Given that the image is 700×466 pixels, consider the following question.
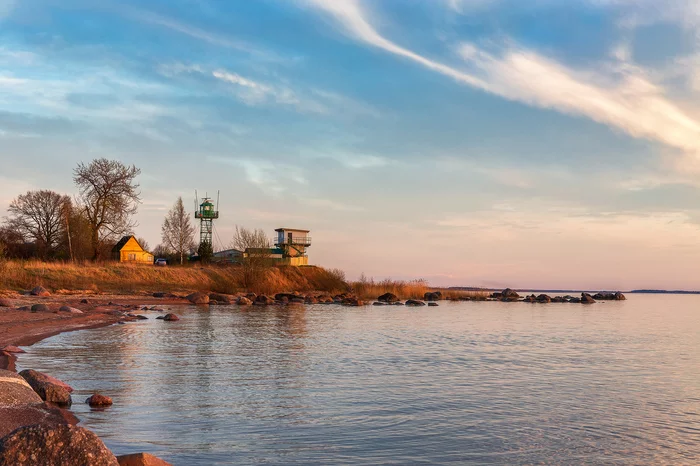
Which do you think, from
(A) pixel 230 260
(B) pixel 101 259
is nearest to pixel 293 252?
(A) pixel 230 260

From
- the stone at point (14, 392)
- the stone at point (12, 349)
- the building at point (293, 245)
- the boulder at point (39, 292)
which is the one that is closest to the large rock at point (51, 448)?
the stone at point (14, 392)

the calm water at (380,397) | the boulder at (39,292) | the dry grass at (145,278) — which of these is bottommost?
the calm water at (380,397)

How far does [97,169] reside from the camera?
67.8 meters

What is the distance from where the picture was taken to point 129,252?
7781cm

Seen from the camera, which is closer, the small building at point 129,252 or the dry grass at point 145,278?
the dry grass at point 145,278

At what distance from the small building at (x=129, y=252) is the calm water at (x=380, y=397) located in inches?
2098

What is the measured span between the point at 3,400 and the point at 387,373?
1019cm

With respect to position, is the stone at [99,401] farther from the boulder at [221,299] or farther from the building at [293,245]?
the building at [293,245]

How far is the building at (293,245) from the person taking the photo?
8519cm

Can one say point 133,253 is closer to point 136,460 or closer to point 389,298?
point 389,298

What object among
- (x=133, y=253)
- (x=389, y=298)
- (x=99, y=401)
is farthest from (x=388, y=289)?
(x=99, y=401)

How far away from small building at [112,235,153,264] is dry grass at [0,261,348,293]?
12.0 meters

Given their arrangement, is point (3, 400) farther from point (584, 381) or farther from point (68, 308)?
point (68, 308)

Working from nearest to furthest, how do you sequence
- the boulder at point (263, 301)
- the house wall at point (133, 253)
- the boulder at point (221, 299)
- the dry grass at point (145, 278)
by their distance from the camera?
the dry grass at point (145, 278) → the boulder at point (221, 299) → the boulder at point (263, 301) → the house wall at point (133, 253)
